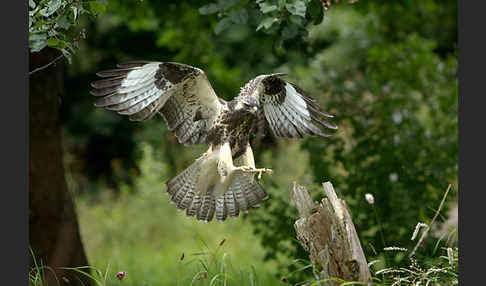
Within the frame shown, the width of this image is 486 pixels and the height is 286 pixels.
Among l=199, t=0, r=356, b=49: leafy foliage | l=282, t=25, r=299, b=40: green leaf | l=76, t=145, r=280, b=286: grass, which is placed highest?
l=199, t=0, r=356, b=49: leafy foliage

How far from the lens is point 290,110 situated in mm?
3980

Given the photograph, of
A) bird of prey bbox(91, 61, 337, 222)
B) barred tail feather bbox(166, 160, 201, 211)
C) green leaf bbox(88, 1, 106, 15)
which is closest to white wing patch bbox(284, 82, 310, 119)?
bird of prey bbox(91, 61, 337, 222)

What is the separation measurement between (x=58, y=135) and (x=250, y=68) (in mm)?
4084

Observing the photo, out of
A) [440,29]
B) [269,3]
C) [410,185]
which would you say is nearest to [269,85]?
[269,3]

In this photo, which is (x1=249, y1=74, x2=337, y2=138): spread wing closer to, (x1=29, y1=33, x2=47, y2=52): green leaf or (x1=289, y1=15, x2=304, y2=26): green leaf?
(x1=289, y1=15, x2=304, y2=26): green leaf

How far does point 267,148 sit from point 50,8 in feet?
13.2

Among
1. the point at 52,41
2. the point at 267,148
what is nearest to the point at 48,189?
the point at 52,41

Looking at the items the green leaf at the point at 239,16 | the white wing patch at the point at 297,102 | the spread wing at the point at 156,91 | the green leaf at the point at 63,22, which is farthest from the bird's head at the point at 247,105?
the green leaf at the point at 63,22

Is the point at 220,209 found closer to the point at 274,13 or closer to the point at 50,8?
the point at 274,13

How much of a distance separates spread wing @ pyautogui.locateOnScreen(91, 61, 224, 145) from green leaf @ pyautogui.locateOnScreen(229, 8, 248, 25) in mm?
491

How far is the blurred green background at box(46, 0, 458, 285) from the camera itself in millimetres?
5355

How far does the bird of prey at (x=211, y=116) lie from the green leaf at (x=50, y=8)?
43 centimetres

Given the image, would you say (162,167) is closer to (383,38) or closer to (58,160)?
(58,160)

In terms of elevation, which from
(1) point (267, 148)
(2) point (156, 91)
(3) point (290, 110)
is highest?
(2) point (156, 91)
